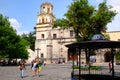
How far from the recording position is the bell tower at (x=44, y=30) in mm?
77000

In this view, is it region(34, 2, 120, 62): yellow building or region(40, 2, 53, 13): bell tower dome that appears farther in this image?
region(40, 2, 53, 13): bell tower dome

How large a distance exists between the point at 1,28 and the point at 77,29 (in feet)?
64.9

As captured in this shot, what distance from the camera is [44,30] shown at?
79.0m

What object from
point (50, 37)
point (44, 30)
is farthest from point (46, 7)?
point (50, 37)

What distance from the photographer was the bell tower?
7700 centimetres

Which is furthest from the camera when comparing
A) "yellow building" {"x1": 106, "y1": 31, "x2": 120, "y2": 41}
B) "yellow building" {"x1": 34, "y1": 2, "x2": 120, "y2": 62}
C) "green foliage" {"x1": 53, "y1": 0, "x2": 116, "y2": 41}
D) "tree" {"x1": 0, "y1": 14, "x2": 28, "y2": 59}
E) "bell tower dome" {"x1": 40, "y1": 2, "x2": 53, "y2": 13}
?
"bell tower dome" {"x1": 40, "y1": 2, "x2": 53, "y2": 13}

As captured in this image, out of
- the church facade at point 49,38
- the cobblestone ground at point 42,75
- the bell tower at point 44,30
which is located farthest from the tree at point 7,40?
the bell tower at point 44,30

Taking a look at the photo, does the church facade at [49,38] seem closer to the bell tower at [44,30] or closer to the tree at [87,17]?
the bell tower at [44,30]

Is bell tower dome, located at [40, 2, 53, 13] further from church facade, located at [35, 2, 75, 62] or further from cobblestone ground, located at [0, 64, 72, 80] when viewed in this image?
cobblestone ground, located at [0, 64, 72, 80]

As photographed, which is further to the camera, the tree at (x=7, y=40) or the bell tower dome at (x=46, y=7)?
the bell tower dome at (x=46, y=7)

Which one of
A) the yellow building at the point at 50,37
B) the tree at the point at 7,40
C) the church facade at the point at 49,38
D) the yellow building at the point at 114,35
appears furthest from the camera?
the church facade at the point at 49,38

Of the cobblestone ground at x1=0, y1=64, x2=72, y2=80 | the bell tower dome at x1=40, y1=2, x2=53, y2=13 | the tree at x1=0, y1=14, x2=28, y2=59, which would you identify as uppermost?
the bell tower dome at x1=40, y1=2, x2=53, y2=13

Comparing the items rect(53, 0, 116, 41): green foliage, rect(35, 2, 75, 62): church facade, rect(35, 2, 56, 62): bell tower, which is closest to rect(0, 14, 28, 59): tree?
rect(53, 0, 116, 41): green foliage

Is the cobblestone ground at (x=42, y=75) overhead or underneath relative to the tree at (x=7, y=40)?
underneath
